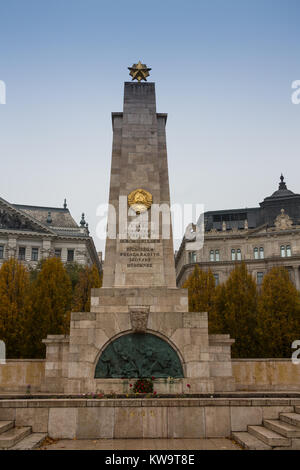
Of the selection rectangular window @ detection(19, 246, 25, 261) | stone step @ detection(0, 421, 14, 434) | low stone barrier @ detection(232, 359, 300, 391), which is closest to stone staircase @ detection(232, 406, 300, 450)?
stone step @ detection(0, 421, 14, 434)

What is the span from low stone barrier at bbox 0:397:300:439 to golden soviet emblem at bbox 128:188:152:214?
9.42 metres

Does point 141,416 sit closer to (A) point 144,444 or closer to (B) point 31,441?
(A) point 144,444

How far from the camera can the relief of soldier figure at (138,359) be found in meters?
15.5

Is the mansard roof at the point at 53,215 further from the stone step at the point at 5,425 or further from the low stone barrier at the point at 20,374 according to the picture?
the stone step at the point at 5,425

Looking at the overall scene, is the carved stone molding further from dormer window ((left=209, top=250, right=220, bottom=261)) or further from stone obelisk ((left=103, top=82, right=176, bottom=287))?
dormer window ((left=209, top=250, right=220, bottom=261))

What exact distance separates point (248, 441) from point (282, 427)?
0.92 m

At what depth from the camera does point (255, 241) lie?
73.5 metres

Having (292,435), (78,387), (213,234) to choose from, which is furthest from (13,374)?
(213,234)

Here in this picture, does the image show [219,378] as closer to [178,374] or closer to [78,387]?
[178,374]

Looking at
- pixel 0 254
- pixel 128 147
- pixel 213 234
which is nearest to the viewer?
pixel 128 147

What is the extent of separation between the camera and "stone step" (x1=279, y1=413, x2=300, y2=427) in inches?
416
